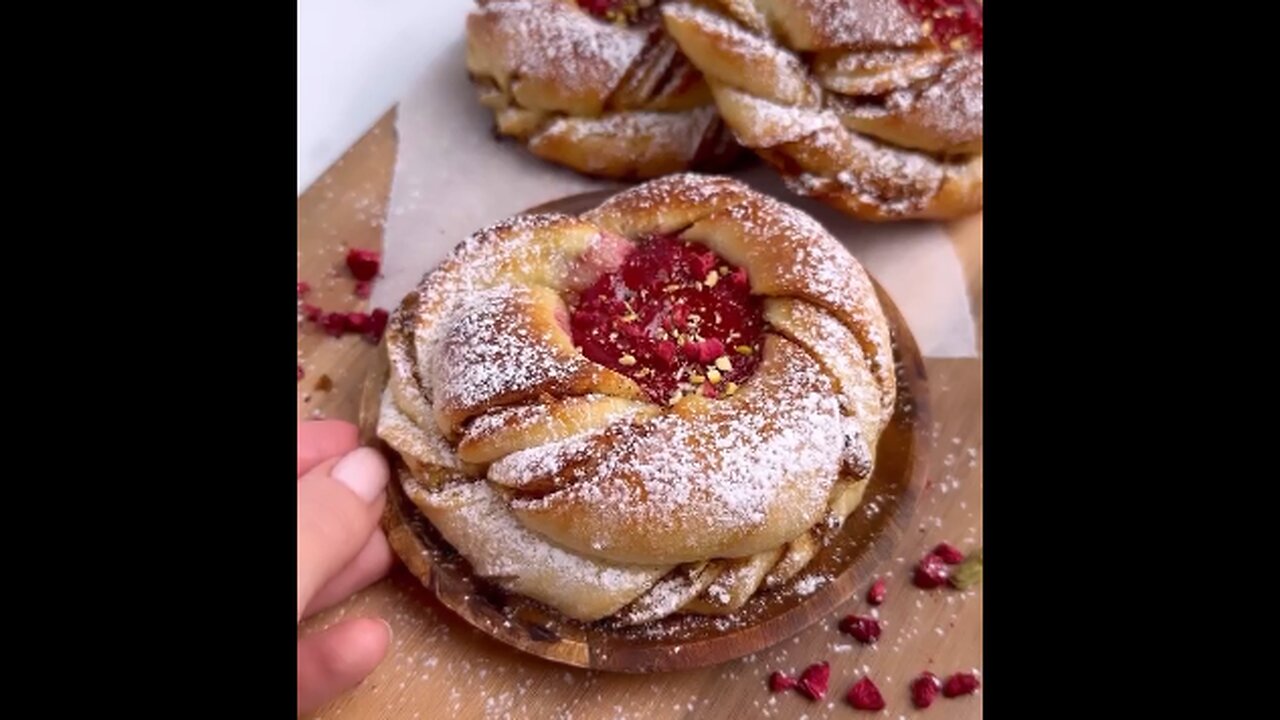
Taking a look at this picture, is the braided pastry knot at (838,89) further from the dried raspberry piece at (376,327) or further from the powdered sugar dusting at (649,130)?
the dried raspberry piece at (376,327)

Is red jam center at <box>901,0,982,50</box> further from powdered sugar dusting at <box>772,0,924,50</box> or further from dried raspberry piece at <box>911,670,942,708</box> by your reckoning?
dried raspberry piece at <box>911,670,942,708</box>

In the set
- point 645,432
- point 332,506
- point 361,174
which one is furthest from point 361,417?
point 361,174

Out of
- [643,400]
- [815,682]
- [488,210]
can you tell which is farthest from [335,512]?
[488,210]

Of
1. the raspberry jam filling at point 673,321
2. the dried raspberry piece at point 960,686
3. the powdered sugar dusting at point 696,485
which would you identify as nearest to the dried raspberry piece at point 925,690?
the dried raspberry piece at point 960,686

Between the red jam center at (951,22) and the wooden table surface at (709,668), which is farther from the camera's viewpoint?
the red jam center at (951,22)

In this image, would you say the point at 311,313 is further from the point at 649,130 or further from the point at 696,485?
the point at 696,485

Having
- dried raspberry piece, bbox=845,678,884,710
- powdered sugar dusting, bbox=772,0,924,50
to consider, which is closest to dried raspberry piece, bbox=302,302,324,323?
powdered sugar dusting, bbox=772,0,924,50
